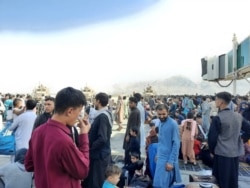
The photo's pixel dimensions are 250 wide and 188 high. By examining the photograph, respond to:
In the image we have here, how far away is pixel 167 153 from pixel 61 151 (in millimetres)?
2468

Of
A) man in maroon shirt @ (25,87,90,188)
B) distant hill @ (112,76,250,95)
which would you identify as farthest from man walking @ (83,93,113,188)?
distant hill @ (112,76,250,95)

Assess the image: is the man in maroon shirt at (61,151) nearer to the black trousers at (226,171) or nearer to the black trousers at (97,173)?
the black trousers at (97,173)

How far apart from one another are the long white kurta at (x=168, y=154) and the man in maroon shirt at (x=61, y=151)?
2192 millimetres

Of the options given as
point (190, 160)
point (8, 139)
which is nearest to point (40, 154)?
point (8, 139)

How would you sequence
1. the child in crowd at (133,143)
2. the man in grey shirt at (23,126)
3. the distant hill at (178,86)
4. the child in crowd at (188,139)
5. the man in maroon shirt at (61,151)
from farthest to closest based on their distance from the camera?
the distant hill at (178,86)
the child in crowd at (188,139)
the child in crowd at (133,143)
the man in grey shirt at (23,126)
the man in maroon shirt at (61,151)

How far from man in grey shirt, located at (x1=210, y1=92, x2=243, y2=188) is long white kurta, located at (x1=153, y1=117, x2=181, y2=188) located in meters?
0.50

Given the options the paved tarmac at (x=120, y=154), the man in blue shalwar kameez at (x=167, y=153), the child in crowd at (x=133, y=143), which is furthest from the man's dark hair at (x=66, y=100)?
the child in crowd at (x=133, y=143)

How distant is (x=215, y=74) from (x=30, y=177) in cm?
1345

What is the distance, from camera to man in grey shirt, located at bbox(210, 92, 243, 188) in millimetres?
3846

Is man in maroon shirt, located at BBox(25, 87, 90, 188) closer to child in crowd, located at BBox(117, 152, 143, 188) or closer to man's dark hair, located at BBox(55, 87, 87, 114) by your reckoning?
man's dark hair, located at BBox(55, 87, 87, 114)

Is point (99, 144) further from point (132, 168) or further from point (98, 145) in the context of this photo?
point (132, 168)

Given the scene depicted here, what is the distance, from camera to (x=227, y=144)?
3896 mm

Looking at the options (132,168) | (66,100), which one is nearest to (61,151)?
(66,100)

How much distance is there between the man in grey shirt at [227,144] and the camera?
385 cm
